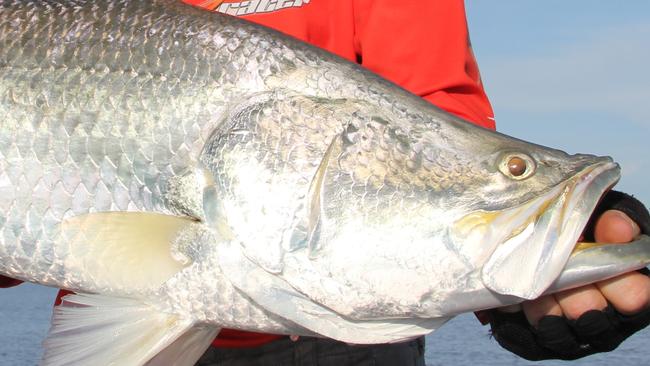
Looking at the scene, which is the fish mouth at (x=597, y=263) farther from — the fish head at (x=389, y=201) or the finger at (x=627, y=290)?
the finger at (x=627, y=290)

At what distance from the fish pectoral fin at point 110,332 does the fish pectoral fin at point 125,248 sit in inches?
2.6

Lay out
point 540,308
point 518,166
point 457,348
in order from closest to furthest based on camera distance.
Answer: point 518,166, point 540,308, point 457,348

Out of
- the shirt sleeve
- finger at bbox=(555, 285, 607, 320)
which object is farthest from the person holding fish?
finger at bbox=(555, 285, 607, 320)

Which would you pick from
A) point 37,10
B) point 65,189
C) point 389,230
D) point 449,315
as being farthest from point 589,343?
point 37,10

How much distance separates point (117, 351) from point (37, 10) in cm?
122

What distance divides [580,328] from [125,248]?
4.63 ft

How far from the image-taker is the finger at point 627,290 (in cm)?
267

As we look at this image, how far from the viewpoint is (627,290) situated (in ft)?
8.77

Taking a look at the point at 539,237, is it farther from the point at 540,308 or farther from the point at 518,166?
the point at 540,308

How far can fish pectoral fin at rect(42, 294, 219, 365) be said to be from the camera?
2709mm

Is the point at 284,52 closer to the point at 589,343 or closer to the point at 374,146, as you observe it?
the point at 374,146

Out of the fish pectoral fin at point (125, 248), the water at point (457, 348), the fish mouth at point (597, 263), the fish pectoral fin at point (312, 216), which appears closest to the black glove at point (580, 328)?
the fish mouth at point (597, 263)

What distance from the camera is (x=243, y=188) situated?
264 cm

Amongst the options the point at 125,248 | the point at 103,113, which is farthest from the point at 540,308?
the point at 103,113
